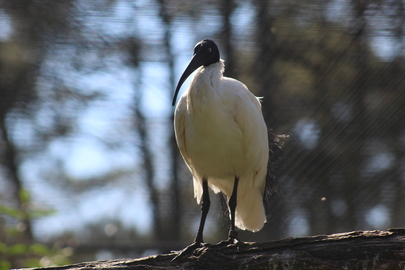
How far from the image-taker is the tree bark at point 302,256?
315 centimetres

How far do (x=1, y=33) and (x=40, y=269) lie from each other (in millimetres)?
3493

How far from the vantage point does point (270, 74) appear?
19.0 ft

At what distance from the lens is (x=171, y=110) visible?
632 cm

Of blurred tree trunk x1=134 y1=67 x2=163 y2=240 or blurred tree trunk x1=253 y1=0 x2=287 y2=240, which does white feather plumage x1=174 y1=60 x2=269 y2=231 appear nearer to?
blurred tree trunk x1=253 y1=0 x2=287 y2=240

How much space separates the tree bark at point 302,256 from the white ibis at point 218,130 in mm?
353

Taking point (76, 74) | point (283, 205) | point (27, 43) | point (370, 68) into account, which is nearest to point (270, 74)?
point (370, 68)

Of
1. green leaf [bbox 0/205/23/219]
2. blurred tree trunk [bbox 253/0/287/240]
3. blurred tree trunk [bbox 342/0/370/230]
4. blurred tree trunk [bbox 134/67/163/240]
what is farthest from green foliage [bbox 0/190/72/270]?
blurred tree trunk [bbox 342/0/370/230]

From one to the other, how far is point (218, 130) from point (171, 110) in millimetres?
2316

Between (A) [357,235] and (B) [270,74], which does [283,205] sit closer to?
(B) [270,74]

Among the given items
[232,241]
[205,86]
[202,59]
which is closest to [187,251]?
[232,241]

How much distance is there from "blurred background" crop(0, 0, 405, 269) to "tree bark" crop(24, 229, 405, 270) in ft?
4.54

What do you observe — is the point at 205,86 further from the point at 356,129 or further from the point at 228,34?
the point at 356,129

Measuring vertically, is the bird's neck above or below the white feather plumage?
above

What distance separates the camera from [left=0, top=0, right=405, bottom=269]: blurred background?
551 cm
